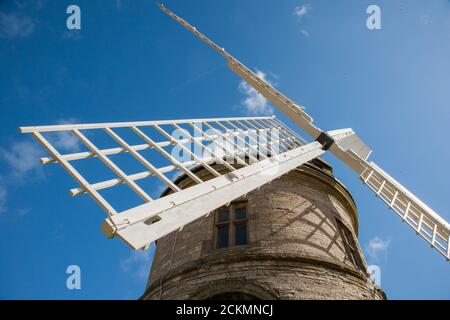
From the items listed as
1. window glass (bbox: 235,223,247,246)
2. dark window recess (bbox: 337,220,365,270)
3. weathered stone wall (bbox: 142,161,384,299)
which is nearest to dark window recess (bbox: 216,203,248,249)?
window glass (bbox: 235,223,247,246)

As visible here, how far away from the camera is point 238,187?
17.9ft

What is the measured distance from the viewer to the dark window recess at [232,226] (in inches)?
335

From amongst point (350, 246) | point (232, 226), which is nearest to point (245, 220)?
A: point (232, 226)

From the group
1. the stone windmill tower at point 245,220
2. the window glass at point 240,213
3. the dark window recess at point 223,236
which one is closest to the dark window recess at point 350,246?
the stone windmill tower at point 245,220

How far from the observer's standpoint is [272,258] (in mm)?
7535

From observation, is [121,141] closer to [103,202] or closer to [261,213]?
[103,202]

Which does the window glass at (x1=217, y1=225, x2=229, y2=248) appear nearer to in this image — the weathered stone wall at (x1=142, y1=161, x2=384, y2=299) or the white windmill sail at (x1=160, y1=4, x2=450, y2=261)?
the weathered stone wall at (x1=142, y1=161, x2=384, y2=299)

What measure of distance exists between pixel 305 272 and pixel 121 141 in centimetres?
486

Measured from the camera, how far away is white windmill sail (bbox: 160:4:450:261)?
388 inches

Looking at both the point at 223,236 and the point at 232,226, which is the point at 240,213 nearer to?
the point at 232,226

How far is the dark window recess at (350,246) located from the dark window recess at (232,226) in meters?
2.74
